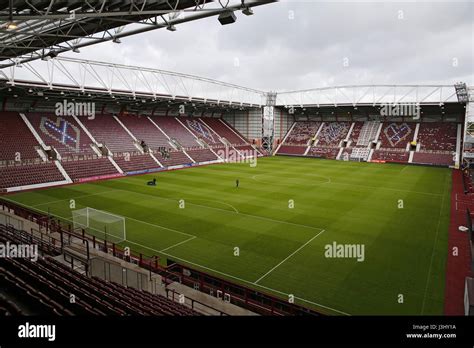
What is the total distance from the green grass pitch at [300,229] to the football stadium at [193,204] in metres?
0.11

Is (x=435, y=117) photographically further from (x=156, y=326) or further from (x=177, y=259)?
(x=156, y=326)

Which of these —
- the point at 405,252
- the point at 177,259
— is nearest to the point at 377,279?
the point at 405,252

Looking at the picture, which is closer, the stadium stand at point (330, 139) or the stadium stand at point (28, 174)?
the stadium stand at point (28, 174)

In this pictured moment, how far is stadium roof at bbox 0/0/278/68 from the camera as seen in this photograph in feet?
38.5

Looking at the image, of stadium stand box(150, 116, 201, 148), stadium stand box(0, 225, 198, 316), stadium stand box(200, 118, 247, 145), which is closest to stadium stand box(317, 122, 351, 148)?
stadium stand box(200, 118, 247, 145)

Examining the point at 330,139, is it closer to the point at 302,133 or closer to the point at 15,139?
the point at 302,133

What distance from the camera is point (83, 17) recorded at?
11.9 m

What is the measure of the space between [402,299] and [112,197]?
23169mm

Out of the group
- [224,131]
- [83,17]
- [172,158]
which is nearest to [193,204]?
[83,17]

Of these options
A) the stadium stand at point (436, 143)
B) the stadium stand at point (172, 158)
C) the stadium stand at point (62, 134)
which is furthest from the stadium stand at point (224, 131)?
the stadium stand at point (436, 143)

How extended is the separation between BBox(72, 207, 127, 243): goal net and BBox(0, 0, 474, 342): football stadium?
5.4 inches

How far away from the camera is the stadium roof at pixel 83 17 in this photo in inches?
462

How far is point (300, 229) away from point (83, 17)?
1547cm

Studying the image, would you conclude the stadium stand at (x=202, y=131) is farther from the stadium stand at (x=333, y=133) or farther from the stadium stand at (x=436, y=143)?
the stadium stand at (x=436, y=143)
